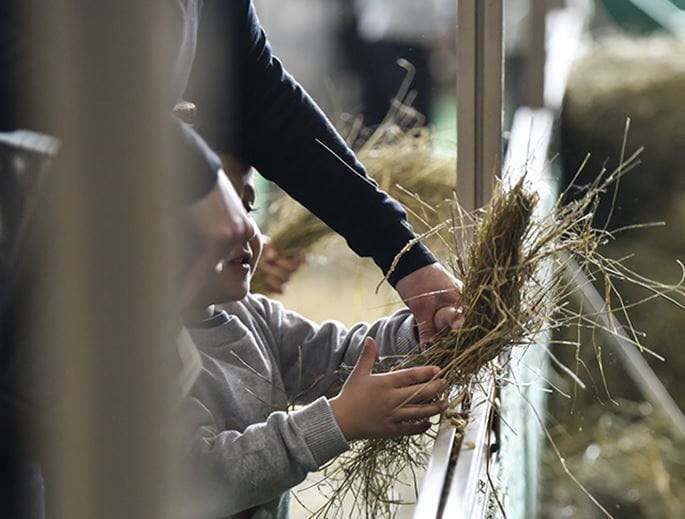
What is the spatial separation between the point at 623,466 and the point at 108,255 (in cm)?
193

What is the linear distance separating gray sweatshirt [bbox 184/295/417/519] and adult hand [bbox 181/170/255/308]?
0.49ft

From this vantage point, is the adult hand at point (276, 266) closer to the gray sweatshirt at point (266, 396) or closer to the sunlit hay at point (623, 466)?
the gray sweatshirt at point (266, 396)

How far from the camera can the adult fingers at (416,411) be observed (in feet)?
2.81

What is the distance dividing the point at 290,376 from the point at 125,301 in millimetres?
724

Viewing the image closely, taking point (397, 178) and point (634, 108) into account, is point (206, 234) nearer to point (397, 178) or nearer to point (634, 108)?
point (397, 178)

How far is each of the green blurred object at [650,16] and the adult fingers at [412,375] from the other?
1.86m

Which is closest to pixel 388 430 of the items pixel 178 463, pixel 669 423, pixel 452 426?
pixel 452 426

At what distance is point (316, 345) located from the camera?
102 centimetres

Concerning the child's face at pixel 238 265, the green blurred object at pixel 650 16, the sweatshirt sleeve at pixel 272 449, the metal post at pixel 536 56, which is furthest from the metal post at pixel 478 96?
the green blurred object at pixel 650 16

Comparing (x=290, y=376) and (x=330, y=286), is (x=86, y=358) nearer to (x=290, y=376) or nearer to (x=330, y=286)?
(x=290, y=376)

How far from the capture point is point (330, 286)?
1.44m

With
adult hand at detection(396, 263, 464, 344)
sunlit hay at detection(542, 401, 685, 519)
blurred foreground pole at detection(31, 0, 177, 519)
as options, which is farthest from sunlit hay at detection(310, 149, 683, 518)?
sunlit hay at detection(542, 401, 685, 519)

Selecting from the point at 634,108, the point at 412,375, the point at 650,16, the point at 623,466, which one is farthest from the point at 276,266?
the point at 650,16

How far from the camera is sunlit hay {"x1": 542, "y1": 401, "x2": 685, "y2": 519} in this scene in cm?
200
